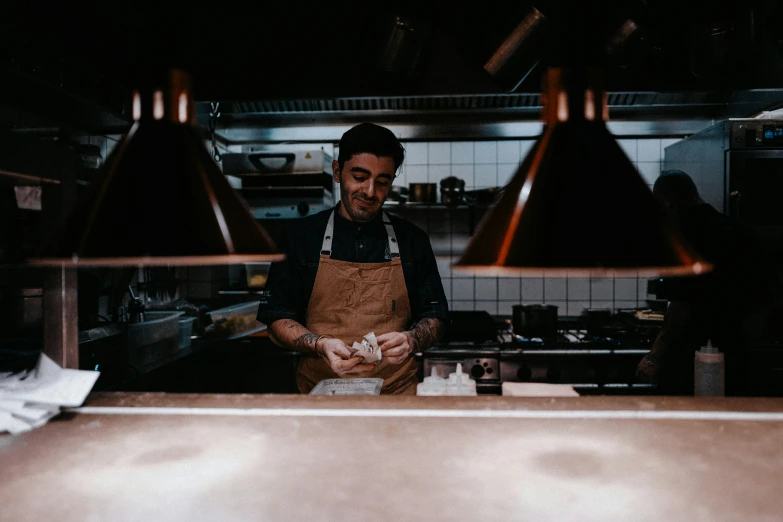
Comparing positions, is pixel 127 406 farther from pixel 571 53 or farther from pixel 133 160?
pixel 571 53

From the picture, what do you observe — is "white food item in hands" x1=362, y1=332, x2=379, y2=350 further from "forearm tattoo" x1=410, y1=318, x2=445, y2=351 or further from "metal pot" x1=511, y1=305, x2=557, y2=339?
"metal pot" x1=511, y1=305, x2=557, y2=339

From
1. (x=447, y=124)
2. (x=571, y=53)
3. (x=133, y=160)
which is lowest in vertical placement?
(x=133, y=160)

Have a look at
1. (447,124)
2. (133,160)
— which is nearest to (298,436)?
(133,160)

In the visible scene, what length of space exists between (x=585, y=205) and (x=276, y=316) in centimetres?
167

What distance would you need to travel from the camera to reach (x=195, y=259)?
737 millimetres

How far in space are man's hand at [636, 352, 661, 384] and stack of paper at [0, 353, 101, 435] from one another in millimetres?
2610

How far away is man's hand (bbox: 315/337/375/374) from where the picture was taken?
1842 millimetres

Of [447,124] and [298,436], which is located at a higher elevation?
[447,124]

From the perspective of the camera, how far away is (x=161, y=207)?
29.8 inches

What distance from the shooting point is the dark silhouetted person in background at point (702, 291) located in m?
2.72

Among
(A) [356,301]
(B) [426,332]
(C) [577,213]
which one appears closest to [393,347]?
(B) [426,332]

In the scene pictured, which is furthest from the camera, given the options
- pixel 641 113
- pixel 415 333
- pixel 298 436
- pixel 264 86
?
pixel 641 113

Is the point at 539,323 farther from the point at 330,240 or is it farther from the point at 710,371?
the point at 710,371

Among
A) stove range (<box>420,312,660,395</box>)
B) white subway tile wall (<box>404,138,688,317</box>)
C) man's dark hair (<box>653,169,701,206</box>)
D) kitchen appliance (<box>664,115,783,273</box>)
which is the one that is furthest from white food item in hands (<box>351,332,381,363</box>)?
kitchen appliance (<box>664,115,783,273</box>)
